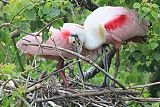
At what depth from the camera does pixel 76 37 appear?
6.88 metres

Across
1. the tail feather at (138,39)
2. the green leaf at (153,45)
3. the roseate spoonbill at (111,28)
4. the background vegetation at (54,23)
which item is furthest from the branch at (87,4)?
the green leaf at (153,45)

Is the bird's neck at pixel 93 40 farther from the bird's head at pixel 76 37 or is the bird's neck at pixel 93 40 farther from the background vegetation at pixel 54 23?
the background vegetation at pixel 54 23

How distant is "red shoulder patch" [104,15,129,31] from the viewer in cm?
711

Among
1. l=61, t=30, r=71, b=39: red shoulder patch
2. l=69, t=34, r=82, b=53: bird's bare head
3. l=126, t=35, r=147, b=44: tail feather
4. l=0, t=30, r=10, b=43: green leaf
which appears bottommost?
l=126, t=35, r=147, b=44: tail feather

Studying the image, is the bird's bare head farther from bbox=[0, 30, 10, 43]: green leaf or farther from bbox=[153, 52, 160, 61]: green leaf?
bbox=[0, 30, 10, 43]: green leaf

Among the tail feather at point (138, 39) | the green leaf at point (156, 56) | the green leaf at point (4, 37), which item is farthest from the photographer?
the tail feather at point (138, 39)

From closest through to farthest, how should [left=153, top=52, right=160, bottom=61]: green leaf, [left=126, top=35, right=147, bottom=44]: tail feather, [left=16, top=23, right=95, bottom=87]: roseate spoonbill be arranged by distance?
[left=153, top=52, right=160, bottom=61]: green leaf → [left=16, top=23, right=95, bottom=87]: roseate spoonbill → [left=126, top=35, right=147, bottom=44]: tail feather

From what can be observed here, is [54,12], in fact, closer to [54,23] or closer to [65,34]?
[54,23]

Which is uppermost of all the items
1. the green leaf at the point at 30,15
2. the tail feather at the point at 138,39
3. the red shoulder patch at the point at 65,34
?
the green leaf at the point at 30,15

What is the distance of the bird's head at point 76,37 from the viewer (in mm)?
6836

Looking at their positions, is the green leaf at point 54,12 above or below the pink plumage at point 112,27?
above

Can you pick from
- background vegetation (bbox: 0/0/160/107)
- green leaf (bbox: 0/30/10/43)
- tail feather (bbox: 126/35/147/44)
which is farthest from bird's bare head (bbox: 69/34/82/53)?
green leaf (bbox: 0/30/10/43)

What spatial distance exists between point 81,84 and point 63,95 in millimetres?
851

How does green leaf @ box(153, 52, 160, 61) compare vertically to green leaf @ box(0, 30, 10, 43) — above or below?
below
